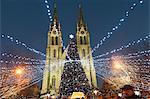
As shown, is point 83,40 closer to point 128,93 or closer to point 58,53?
point 58,53

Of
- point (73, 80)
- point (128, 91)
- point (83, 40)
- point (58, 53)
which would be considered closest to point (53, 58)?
point (58, 53)

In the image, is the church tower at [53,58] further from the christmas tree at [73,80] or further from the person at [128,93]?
the person at [128,93]

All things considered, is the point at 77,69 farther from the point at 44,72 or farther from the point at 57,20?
the point at 57,20

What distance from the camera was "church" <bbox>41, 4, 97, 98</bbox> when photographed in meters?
39.0

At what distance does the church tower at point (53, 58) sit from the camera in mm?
38750

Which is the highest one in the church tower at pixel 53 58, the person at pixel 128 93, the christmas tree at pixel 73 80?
the church tower at pixel 53 58

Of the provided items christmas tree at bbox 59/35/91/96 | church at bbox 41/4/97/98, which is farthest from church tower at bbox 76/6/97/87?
christmas tree at bbox 59/35/91/96

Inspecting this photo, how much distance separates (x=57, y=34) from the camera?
43062 mm

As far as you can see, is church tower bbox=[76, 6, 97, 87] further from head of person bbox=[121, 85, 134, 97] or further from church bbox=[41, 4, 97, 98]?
head of person bbox=[121, 85, 134, 97]

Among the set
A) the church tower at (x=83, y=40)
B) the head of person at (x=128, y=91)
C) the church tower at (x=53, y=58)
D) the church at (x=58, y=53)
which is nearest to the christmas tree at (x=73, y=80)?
the church tower at (x=53, y=58)

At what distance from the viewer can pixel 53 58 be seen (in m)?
41.1

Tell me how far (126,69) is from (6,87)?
10658mm

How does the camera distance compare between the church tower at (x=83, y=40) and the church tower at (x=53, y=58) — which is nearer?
the church tower at (x=53, y=58)

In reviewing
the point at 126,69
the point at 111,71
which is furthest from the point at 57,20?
the point at 126,69
